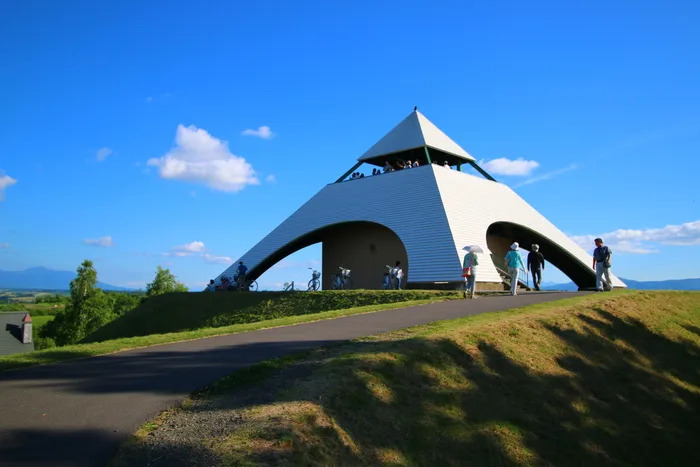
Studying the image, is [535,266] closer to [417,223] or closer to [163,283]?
[417,223]

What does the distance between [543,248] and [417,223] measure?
10134mm

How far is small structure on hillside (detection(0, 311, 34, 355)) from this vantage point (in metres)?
46.1

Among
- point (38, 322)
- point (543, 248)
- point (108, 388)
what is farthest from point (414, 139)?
point (38, 322)

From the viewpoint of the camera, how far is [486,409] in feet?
22.0

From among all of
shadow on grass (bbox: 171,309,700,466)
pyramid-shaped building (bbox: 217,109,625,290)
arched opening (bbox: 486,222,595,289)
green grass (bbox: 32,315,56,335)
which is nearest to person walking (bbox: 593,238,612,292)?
pyramid-shaped building (bbox: 217,109,625,290)

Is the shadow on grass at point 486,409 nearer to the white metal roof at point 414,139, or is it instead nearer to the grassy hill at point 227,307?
the grassy hill at point 227,307

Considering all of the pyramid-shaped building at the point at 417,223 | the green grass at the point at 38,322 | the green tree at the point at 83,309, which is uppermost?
the pyramid-shaped building at the point at 417,223

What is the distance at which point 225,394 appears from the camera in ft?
19.3

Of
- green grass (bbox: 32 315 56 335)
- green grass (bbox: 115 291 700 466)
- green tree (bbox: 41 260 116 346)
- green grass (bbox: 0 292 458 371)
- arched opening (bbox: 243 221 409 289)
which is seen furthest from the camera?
green grass (bbox: 32 315 56 335)

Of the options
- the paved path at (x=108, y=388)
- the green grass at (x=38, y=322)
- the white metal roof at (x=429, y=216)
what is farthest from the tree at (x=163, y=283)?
the paved path at (x=108, y=388)

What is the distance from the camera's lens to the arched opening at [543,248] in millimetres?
29031

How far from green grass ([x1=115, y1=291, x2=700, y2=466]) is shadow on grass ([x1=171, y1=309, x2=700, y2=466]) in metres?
0.02

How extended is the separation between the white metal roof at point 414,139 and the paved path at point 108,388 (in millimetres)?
21746

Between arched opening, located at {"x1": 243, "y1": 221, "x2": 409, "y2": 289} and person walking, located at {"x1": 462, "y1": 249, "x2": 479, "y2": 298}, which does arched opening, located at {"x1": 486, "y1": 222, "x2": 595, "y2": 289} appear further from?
person walking, located at {"x1": 462, "y1": 249, "x2": 479, "y2": 298}
